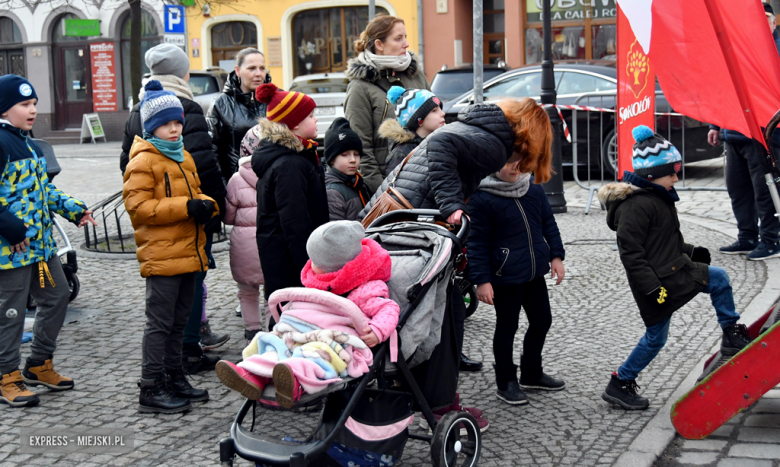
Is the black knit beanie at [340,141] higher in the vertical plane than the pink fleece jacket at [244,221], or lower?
higher

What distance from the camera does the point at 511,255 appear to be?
440 cm

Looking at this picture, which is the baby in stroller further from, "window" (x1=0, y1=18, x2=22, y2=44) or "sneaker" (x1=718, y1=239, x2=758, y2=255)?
"window" (x1=0, y1=18, x2=22, y2=44)

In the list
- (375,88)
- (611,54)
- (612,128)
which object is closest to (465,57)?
(611,54)

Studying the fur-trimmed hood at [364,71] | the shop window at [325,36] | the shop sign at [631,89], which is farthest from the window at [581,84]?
the shop window at [325,36]

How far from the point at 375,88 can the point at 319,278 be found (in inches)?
96.7

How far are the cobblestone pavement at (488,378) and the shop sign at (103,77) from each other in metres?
21.1

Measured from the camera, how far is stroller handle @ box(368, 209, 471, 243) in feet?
12.7

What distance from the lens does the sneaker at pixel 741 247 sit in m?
7.86

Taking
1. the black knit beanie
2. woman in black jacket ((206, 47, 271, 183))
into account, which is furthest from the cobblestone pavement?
the black knit beanie

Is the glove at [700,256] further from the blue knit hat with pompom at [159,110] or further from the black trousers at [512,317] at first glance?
the blue knit hat with pompom at [159,110]

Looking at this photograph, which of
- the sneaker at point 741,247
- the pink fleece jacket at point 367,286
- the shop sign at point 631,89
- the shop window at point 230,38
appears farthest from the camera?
the shop window at point 230,38

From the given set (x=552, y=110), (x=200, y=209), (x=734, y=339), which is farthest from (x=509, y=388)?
(x=552, y=110)

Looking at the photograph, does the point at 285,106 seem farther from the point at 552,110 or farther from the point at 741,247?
the point at 552,110

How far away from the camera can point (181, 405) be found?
180 inches
